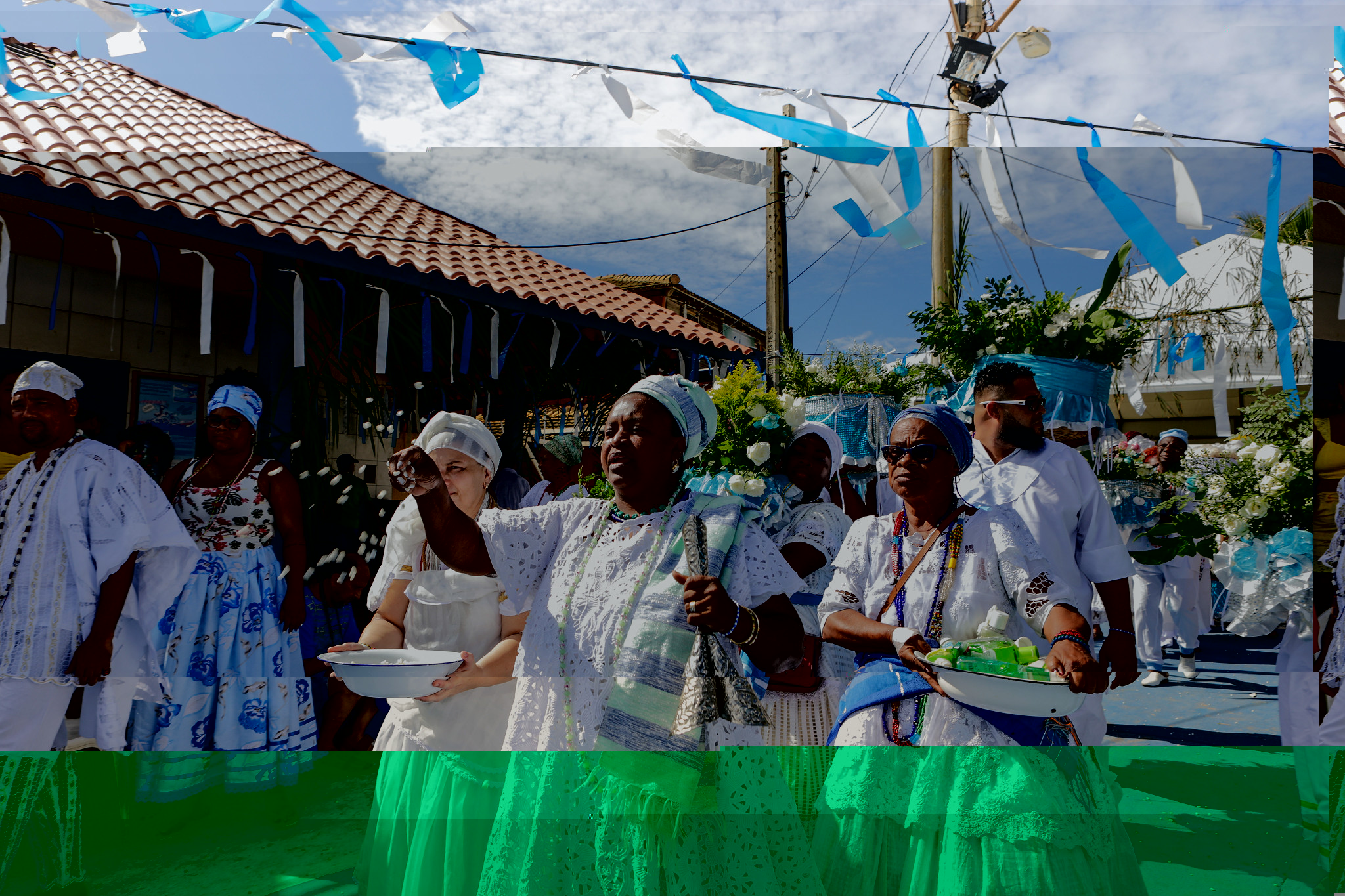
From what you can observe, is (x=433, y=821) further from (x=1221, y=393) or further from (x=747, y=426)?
(x=1221, y=393)

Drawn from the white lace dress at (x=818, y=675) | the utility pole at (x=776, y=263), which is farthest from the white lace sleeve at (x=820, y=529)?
the utility pole at (x=776, y=263)

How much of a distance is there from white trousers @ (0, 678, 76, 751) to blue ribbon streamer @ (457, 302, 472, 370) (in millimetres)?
2128

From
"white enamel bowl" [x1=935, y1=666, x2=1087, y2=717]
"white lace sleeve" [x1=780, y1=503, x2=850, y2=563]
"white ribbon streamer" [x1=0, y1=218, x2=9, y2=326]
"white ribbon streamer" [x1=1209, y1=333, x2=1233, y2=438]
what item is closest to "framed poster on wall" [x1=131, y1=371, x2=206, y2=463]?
"white ribbon streamer" [x1=0, y1=218, x2=9, y2=326]

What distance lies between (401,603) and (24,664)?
4.67 feet

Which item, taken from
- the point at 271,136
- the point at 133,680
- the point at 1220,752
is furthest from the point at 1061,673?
the point at 271,136

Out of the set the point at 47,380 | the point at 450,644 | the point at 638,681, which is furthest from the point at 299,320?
the point at 638,681

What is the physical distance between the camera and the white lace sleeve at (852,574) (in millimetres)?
2227

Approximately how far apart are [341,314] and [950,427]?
3.27 metres

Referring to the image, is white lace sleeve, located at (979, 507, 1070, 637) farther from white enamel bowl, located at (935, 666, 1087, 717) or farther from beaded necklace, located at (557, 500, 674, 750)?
beaded necklace, located at (557, 500, 674, 750)

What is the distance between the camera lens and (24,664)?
2.73 m

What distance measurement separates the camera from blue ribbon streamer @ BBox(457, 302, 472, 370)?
4055 millimetres

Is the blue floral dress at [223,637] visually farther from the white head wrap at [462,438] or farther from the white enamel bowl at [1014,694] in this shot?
the white enamel bowl at [1014,694]

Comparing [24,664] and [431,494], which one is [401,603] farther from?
[24,664]

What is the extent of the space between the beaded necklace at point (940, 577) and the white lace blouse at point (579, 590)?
38cm
